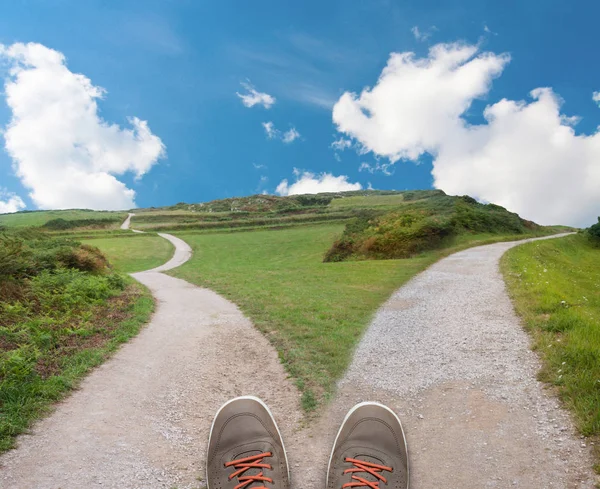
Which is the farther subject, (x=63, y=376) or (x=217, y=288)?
(x=217, y=288)

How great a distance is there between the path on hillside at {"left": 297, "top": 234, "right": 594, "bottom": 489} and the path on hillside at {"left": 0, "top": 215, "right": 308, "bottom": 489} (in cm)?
131

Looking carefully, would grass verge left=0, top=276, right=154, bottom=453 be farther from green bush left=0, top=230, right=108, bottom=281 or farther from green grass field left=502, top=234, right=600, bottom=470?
green grass field left=502, top=234, right=600, bottom=470

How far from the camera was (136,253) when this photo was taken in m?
39.1

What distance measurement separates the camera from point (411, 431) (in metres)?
4.33

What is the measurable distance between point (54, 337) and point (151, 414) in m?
3.86

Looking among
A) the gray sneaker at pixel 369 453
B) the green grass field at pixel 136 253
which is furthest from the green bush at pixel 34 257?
the green grass field at pixel 136 253

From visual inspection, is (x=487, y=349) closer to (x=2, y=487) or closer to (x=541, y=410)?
(x=541, y=410)

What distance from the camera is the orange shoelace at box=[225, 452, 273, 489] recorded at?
3.40m

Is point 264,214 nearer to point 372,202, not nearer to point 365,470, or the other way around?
point 372,202

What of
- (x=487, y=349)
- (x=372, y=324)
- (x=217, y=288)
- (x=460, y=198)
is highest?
(x=460, y=198)

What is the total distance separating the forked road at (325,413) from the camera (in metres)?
3.67

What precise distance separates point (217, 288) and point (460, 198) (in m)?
27.5

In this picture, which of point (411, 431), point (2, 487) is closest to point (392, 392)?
point (411, 431)

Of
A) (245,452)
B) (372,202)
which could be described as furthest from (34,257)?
(372,202)
